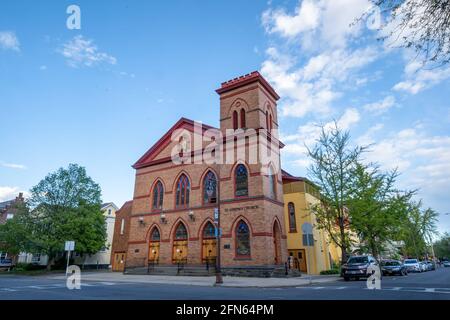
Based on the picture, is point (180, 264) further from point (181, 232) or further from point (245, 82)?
point (245, 82)

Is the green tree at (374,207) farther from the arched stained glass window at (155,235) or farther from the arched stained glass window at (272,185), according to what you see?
the arched stained glass window at (155,235)

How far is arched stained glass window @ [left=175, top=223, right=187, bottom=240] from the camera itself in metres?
26.7

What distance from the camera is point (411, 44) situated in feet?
18.4

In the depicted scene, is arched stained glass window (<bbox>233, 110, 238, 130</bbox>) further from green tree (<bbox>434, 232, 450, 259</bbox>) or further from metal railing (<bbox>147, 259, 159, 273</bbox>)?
green tree (<bbox>434, 232, 450, 259</bbox>)

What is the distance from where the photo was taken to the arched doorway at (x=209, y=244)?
2416 centimetres

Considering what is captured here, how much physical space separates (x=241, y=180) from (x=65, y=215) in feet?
70.5

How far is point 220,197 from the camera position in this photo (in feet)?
81.5

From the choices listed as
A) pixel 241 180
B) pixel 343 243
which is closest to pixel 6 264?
pixel 241 180

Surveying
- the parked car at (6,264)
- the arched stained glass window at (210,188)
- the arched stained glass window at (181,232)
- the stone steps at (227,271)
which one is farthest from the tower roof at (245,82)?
the parked car at (6,264)

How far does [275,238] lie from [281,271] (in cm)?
306

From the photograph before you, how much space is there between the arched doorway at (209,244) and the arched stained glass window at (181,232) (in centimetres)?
223

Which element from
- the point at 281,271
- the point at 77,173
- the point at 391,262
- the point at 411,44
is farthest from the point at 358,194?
the point at 77,173

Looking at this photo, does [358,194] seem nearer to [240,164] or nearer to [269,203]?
[269,203]
